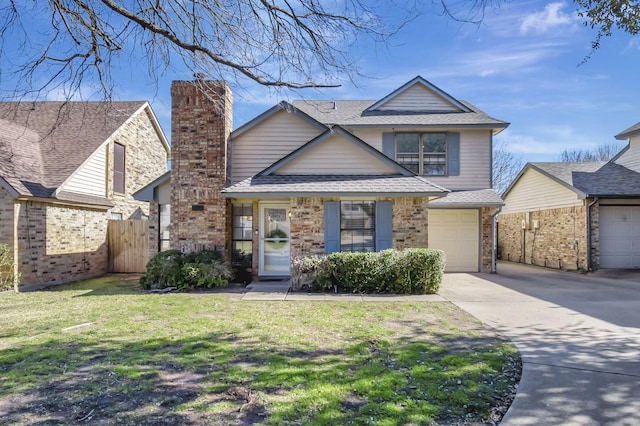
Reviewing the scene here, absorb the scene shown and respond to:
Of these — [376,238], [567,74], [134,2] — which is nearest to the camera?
[134,2]

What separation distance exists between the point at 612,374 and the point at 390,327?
2930mm

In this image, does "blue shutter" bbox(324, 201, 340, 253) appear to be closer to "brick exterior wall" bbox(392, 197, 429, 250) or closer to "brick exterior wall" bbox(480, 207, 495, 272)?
"brick exterior wall" bbox(392, 197, 429, 250)

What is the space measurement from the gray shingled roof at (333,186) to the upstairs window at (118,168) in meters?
6.82

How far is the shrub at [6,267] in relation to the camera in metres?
9.96

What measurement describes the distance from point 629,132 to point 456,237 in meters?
9.03

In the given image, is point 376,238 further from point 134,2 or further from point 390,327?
point 134,2

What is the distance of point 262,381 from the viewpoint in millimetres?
4031

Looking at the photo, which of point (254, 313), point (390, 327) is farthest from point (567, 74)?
point (254, 313)

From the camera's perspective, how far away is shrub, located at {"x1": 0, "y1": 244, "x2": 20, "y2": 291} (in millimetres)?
9961

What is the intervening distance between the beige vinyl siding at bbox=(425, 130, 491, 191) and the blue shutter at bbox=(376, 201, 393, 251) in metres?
3.98

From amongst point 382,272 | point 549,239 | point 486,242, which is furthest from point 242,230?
point 549,239

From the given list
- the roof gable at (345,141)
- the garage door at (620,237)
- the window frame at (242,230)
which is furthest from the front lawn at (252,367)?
the garage door at (620,237)

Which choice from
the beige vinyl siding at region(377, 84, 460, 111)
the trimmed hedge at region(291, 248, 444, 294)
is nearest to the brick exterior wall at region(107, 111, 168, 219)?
the trimmed hedge at region(291, 248, 444, 294)

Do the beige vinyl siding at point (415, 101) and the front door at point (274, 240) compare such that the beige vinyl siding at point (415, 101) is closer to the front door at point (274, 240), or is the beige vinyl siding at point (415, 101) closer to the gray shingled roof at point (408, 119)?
the gray shingled roof at point (408, 119)
